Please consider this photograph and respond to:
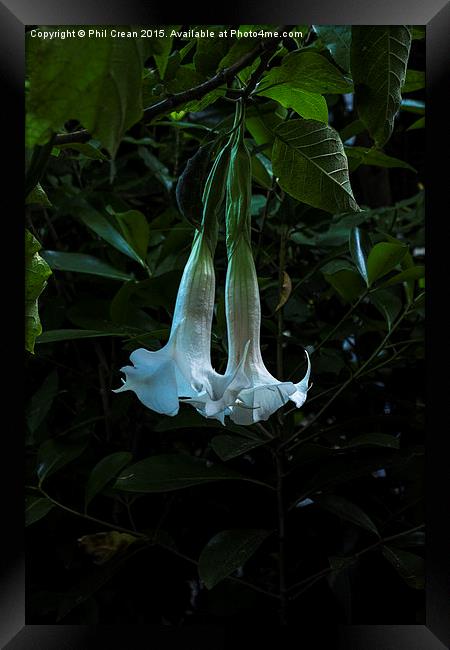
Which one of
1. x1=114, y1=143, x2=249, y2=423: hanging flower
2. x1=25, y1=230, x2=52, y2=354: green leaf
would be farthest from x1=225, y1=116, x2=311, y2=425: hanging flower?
x1=25, y1=230, x2=52, y2=354: green leaf

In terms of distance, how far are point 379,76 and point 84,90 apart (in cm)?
17

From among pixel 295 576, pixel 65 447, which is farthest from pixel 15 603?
pixel 295 576

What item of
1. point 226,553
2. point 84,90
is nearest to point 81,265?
point 226,553

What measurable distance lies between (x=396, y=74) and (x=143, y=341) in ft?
0.87

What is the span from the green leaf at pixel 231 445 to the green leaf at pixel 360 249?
0.15m

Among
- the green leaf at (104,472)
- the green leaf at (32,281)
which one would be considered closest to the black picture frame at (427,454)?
the green leaf at (32,281)

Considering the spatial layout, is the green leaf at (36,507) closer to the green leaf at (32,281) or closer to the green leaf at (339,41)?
the green leaf at (32,281)

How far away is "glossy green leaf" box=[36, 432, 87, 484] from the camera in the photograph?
1.68 feet

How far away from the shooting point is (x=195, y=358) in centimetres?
28

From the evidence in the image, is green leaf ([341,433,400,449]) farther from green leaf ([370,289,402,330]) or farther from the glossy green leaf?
the glossy green leaf

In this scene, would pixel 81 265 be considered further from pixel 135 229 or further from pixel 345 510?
pixel 345 510

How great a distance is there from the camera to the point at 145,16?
333mm

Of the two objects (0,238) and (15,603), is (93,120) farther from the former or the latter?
(15,603)

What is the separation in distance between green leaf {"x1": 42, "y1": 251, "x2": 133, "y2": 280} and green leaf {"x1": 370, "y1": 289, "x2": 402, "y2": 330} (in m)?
0.22
